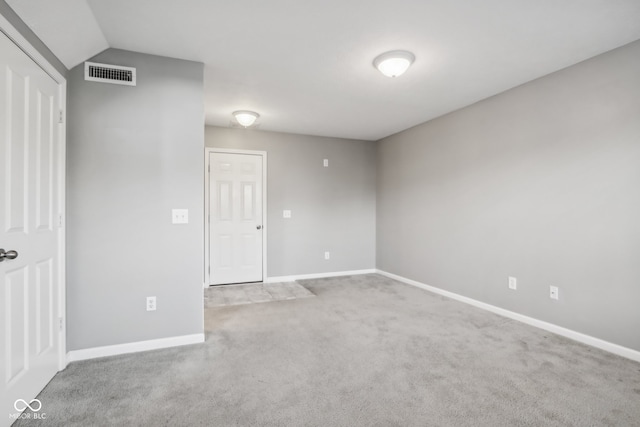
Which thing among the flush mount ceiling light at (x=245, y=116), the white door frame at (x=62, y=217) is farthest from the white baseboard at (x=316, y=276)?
the white door frame at (x=62, y=217)

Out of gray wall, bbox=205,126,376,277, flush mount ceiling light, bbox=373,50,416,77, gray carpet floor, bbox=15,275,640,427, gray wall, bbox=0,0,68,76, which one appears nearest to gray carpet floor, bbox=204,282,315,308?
gray wall, bbox=205,126,376,277

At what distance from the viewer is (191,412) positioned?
1.86m

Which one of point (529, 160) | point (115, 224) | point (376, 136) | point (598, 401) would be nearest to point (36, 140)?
point (115, 224)

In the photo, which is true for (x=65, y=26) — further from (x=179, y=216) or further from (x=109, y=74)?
(x=179, y=216)

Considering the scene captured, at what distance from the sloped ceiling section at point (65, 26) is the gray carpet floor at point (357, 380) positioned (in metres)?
2.22

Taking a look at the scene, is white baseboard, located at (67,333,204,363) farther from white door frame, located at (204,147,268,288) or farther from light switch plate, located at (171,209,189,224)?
white door frame, located at (204,147,268,288)

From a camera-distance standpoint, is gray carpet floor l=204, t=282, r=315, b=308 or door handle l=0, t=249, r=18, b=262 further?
gray carpet floor l=204, t=282, r=315, b=308

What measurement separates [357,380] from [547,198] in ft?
8.09

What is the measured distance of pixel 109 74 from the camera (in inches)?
102

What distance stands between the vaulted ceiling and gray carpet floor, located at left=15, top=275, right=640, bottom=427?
7.42 feet

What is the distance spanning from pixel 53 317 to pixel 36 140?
3.93ft

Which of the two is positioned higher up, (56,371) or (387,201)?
(387,201)

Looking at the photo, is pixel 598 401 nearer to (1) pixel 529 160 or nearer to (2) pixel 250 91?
(1) pixel 529 160

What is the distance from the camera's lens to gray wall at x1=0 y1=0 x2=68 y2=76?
5.49 ft
